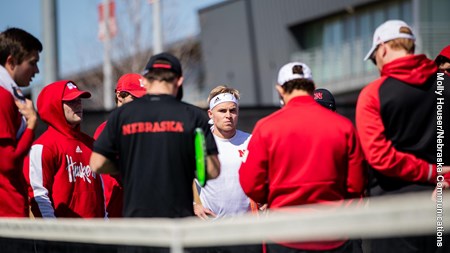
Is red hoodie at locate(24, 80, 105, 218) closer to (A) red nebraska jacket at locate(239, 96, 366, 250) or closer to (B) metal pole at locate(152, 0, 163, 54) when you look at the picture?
(A) red nebraska jacket at locate(239, 96, 366, 250)

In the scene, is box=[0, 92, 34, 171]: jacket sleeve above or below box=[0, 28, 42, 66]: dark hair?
below

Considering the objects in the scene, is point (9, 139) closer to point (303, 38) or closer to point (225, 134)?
point (225, 134)

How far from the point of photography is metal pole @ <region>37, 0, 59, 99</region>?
42.4 ft

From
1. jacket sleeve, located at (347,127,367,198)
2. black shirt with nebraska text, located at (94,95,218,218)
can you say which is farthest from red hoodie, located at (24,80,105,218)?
jacket sleeve, located at (347,127,367,198)

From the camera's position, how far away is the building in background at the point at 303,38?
30.6 metres

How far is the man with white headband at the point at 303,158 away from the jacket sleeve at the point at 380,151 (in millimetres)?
80

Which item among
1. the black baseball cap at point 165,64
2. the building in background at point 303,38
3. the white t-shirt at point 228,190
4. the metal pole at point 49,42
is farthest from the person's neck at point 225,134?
the building in background at point 303,38

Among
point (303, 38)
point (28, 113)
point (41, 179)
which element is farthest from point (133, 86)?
point (303, 38)

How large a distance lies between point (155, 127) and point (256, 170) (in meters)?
0.69

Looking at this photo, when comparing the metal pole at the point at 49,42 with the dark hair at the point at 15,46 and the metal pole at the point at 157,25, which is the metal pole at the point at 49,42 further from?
the metal pole at the point at 157,25

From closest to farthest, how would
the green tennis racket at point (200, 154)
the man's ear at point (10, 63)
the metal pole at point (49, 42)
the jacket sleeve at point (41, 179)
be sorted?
the green tennis racket at point (200, 154) < the man's ear at point (10, 63) < the jacket sleeve at point (41, 179) < the metal pole at point (49, 42)

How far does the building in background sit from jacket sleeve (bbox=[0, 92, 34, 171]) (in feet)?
83.7

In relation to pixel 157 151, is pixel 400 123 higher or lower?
higher

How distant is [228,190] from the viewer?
6785 millimetres
